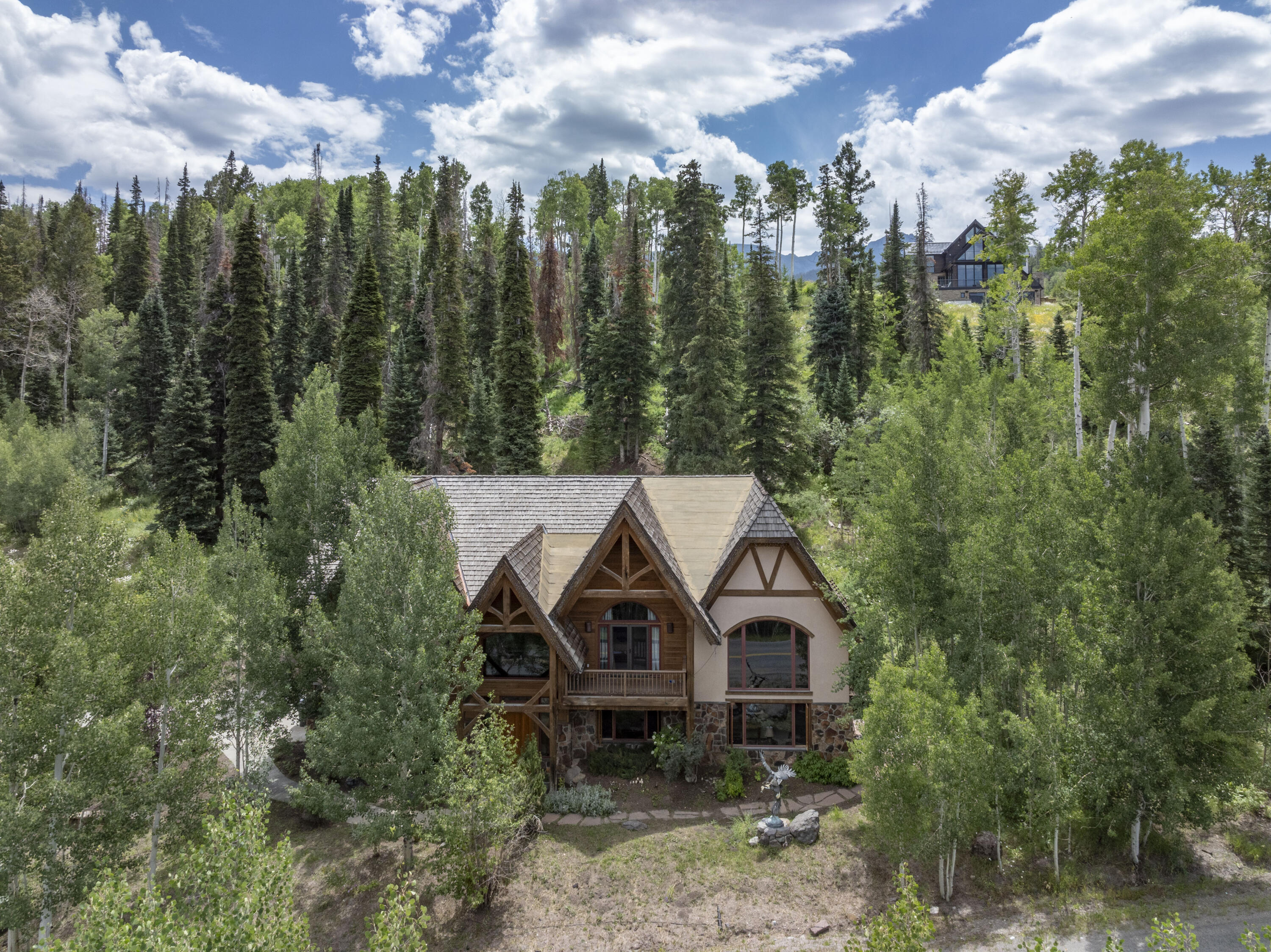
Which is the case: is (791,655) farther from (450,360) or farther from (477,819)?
(450,360)

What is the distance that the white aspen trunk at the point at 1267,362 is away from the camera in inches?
1421

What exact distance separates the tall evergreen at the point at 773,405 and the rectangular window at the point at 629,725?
1873cm

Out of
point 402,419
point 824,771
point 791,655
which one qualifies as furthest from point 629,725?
point 402,419

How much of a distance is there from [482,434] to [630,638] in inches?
1024

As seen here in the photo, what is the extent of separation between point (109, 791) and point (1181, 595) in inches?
957

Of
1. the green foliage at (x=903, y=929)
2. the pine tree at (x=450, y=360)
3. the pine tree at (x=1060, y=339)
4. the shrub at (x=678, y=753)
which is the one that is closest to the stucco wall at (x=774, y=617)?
the shrub at (x=678, y=753)

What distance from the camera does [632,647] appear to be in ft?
74.0

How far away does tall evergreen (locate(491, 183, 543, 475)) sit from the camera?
44844 millimetres

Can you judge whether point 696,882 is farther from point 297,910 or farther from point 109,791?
point 109,791

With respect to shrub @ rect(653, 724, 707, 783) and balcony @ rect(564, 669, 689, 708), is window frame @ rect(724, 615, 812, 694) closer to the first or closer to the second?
balcony @ rect(564, 669, 689, 708)

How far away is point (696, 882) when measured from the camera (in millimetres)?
16938

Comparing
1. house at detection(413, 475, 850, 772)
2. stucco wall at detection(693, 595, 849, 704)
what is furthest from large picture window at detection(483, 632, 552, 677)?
stucco wall at detection(693, 595, 849, 704)

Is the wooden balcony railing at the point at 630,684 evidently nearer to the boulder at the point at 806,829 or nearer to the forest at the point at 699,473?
the forest at the point at 699,473

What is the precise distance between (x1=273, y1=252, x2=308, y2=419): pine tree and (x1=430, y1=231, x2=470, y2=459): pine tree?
43.3ft
